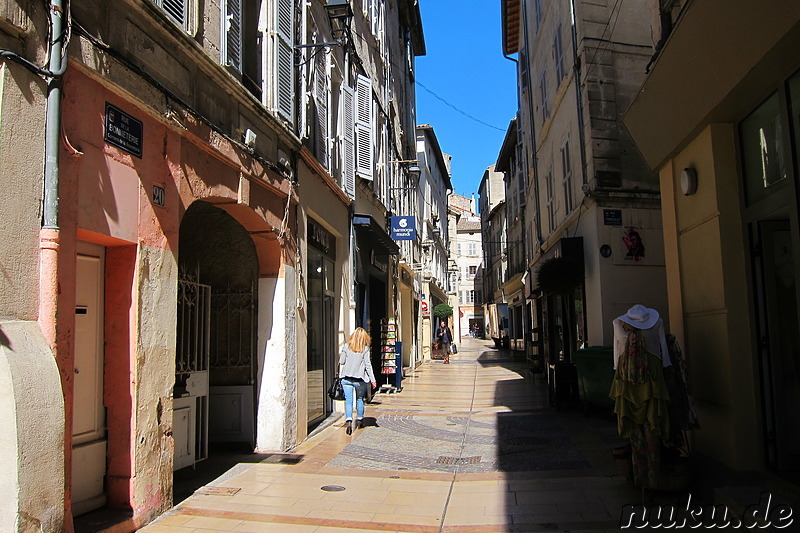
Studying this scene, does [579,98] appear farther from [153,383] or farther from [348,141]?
[153,383]

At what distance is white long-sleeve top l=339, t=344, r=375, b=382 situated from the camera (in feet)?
31.4

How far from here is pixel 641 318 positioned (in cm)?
552

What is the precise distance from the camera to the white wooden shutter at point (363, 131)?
13211 mm

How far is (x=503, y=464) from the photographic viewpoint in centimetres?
741

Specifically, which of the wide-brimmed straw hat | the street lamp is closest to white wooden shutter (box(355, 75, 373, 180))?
the street lamp

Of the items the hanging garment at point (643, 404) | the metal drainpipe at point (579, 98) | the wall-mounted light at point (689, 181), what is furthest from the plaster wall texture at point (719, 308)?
the metal drainpipe at point (579, 98)

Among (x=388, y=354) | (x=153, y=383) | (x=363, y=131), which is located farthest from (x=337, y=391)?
(x=363, y=131)

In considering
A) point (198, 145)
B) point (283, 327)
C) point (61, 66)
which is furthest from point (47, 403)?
point (283, 327)

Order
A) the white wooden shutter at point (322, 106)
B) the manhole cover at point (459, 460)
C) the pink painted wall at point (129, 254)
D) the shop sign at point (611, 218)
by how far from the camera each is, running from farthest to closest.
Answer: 1. the shop sign at point (611, 218)
2. the white wooden shutter at point (322, 106)
3. the manhole cover at point (459, 460)
4. the pink painted wall at point (129, 254)

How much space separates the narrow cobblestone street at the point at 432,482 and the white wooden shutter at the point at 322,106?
4.69m

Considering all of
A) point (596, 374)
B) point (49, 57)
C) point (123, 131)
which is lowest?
point (596, 374)

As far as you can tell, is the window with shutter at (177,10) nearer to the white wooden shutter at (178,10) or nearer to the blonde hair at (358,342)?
the white wooden shutter at (178,10)

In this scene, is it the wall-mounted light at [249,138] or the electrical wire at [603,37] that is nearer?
the wall-mounted light at [249,138]

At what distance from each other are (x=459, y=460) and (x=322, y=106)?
21.1 ft
